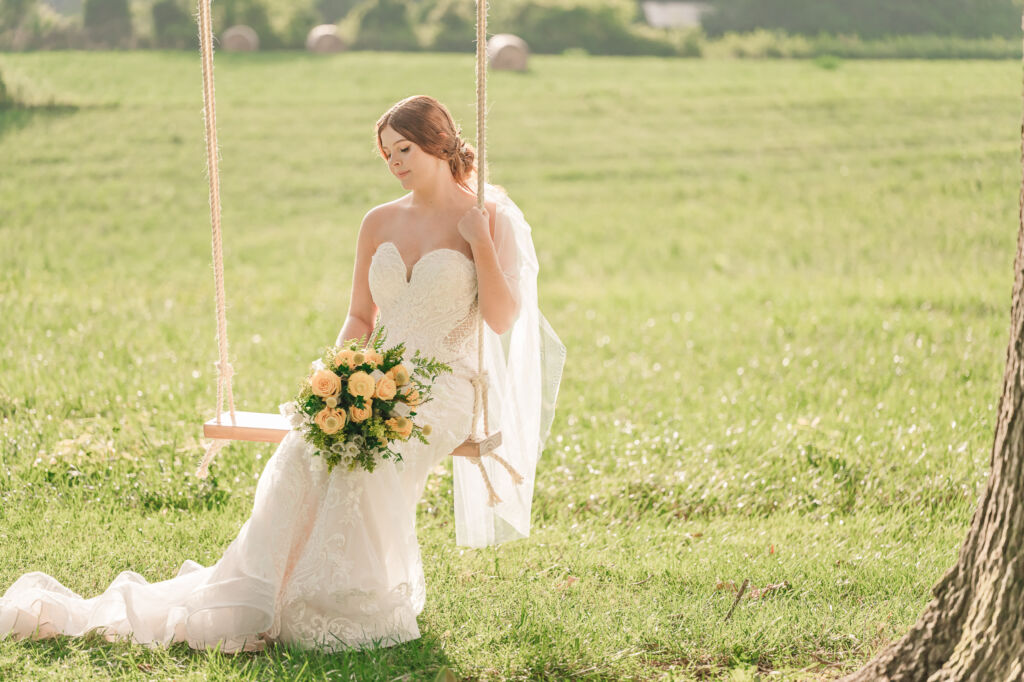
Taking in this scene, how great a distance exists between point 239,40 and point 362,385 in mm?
25459

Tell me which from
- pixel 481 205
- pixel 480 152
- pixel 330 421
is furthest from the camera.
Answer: pixel 481 205

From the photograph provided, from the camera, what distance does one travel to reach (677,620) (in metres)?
4.66

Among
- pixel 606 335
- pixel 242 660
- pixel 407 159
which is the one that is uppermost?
pixel 407 159

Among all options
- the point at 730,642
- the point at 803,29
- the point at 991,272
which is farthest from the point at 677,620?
the point at 803,29

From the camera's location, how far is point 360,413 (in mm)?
4129

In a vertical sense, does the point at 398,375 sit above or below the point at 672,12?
below

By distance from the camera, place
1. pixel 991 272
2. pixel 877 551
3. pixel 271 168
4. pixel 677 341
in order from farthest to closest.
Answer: pixel 271 168 → pixel 991 272 → pixel 677 341 → pixel 877 551

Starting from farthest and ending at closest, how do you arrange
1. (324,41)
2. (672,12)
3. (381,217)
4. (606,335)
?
(672,12) → (324,41) → (606,335) → (381,217)

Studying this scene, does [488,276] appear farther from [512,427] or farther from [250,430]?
[250,430]

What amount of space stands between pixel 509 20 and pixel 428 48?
270 centimetres

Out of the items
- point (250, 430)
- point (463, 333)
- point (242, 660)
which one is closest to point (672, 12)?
point (463, 333)

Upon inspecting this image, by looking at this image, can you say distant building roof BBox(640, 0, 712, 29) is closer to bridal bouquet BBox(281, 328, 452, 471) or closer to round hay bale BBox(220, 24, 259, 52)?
round hay bale BBox(220, 24, 259, 52)

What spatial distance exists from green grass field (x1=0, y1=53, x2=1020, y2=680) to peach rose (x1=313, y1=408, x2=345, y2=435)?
0.86 m

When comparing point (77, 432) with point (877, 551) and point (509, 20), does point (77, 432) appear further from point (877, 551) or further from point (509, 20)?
point (509, 20)
